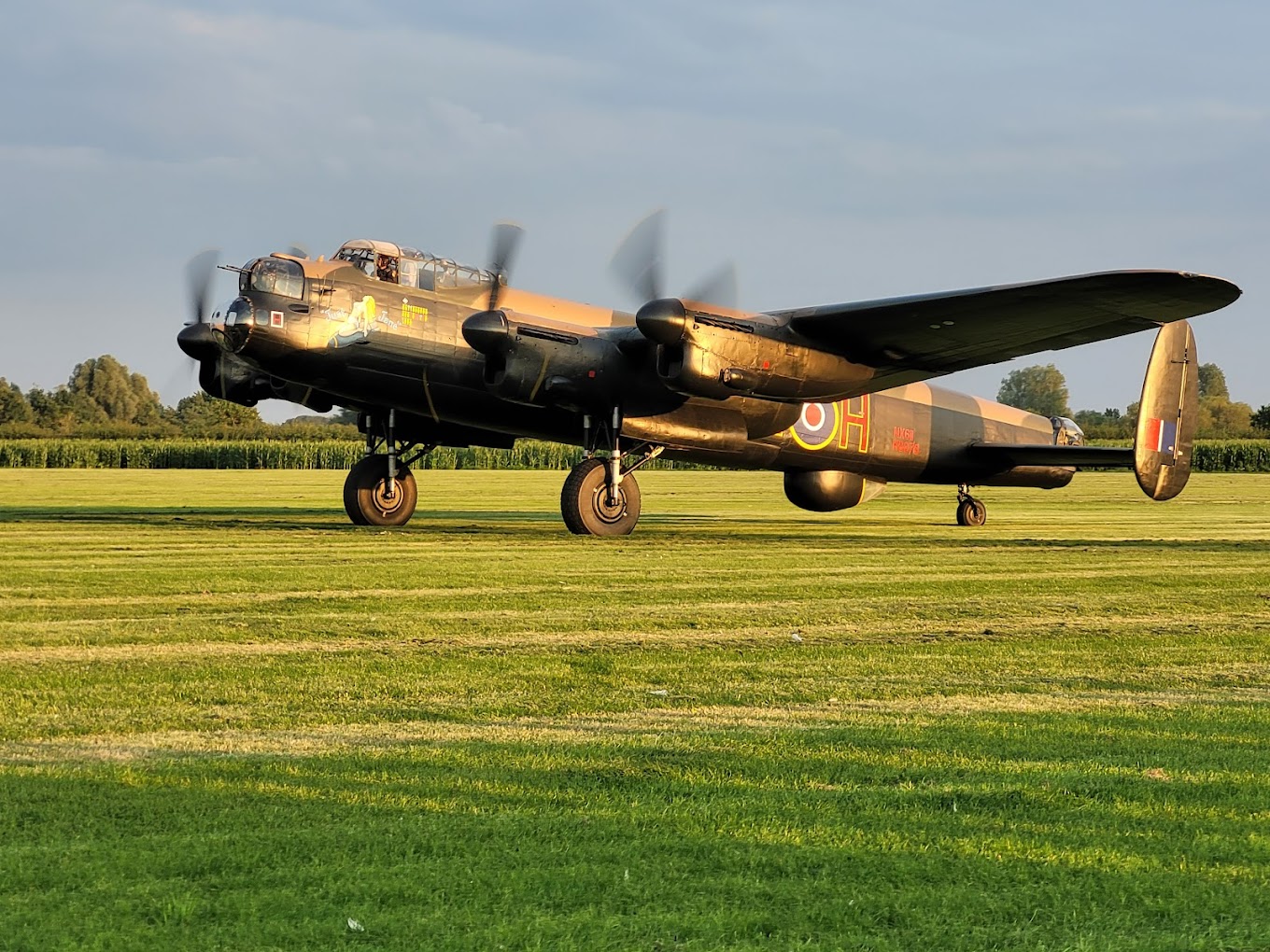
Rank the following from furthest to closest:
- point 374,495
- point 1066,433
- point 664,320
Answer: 1. point 1066,433
2. point 374,495
3. point 664,320

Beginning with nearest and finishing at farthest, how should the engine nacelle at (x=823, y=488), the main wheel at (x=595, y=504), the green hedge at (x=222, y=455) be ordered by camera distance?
the main wheel at (x=595, y=504) < the engine nacelle at (x=823, y=488) < the green hedge at (x=222, y=455)

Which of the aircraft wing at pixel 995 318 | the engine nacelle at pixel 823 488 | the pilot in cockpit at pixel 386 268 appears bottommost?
the engine nacelle at pixel 823 488

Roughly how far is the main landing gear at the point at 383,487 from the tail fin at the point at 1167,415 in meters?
13.9

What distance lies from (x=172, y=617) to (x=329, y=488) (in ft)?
125

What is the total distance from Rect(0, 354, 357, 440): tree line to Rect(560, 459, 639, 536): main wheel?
25398 millimetres

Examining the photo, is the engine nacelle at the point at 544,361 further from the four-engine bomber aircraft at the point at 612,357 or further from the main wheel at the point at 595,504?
the main wheel at the point at 595,504

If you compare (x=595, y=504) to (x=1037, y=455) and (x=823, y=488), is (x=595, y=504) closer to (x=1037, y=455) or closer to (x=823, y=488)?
(x=823, y=488)

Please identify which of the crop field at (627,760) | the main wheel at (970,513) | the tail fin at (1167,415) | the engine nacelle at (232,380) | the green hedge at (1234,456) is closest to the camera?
the crop field at (627,760)

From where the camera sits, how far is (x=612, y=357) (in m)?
23.1

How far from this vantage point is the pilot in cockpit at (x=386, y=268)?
22484 millimetres

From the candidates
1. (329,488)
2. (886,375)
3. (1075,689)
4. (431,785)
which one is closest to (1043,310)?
(886,375)

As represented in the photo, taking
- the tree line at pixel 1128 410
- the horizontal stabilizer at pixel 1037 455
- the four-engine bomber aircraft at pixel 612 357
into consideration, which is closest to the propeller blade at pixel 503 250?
the four-engine bomber aircraft at pixel 612 357

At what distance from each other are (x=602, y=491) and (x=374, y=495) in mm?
4991

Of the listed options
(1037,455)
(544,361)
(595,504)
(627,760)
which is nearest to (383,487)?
(595,504)
